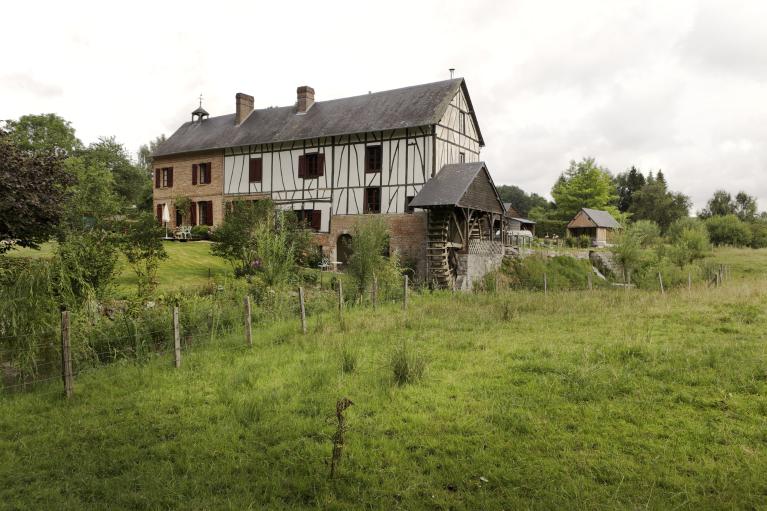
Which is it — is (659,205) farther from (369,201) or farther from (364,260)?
(364,260)

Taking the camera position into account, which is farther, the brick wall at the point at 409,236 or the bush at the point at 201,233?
the bush at the point at 201,233

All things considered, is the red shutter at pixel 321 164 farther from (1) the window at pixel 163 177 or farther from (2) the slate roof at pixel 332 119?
(1) the window at pixel 163 177

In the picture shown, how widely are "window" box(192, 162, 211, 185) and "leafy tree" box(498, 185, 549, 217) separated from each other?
59505 millimetres

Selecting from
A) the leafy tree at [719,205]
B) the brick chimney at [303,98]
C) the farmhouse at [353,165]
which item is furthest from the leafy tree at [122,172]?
the leafy tree at [719,205]

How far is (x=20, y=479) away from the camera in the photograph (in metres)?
4.06

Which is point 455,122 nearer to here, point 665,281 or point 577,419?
point 665,281

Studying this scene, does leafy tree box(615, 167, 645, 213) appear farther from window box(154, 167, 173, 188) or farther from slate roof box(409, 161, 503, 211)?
window box(154, 167, 173, 188)

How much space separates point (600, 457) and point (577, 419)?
0.76m

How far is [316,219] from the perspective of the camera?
22750 millimetres

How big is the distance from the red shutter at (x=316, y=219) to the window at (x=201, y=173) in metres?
7.32

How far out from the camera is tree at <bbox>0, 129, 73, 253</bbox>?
9844 mm

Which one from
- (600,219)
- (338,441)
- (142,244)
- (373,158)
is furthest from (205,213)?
(600,219)

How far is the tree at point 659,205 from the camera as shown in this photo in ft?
178

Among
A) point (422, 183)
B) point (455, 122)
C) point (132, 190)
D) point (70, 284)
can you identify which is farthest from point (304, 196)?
point (132, 190)
